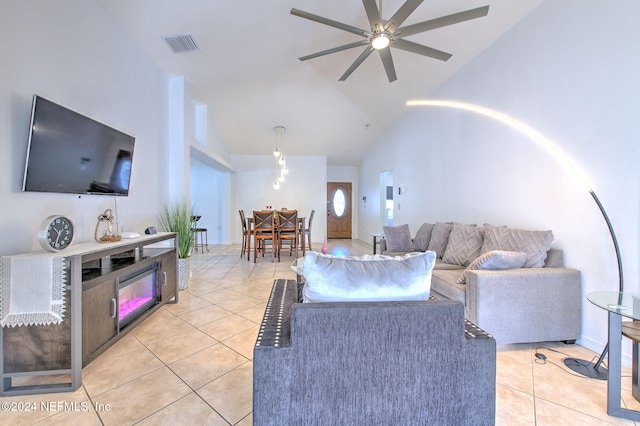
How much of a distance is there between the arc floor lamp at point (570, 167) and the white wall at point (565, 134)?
5 cm

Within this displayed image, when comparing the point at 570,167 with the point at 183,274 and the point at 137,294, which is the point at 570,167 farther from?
the point at 183,274

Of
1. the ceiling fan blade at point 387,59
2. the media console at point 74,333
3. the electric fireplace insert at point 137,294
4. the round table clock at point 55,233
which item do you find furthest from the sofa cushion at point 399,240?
the round table clock at point 55,233

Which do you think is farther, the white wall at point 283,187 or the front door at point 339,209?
the front door at point 339,209

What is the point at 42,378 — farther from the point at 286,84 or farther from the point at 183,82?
the point at 286,84

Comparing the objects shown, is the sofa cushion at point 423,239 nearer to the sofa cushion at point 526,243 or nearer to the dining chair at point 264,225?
the sofa cushion at point 526,243

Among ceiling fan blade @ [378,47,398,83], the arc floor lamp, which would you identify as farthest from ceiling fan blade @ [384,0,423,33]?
the arc floor lamp

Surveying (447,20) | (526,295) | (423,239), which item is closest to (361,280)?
(526,295)

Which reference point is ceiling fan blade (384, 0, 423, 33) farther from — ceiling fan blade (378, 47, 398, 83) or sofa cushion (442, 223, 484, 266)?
sofa cushion (442, 223, 484, 266)

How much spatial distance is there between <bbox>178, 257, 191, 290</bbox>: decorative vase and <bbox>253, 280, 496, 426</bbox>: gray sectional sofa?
9.51 feet

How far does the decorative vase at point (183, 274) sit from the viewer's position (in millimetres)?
3443

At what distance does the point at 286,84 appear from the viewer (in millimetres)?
4750

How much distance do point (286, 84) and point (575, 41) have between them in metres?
3.83

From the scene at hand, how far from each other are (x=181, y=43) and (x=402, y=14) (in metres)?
2.69

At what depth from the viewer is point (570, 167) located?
2168mm
